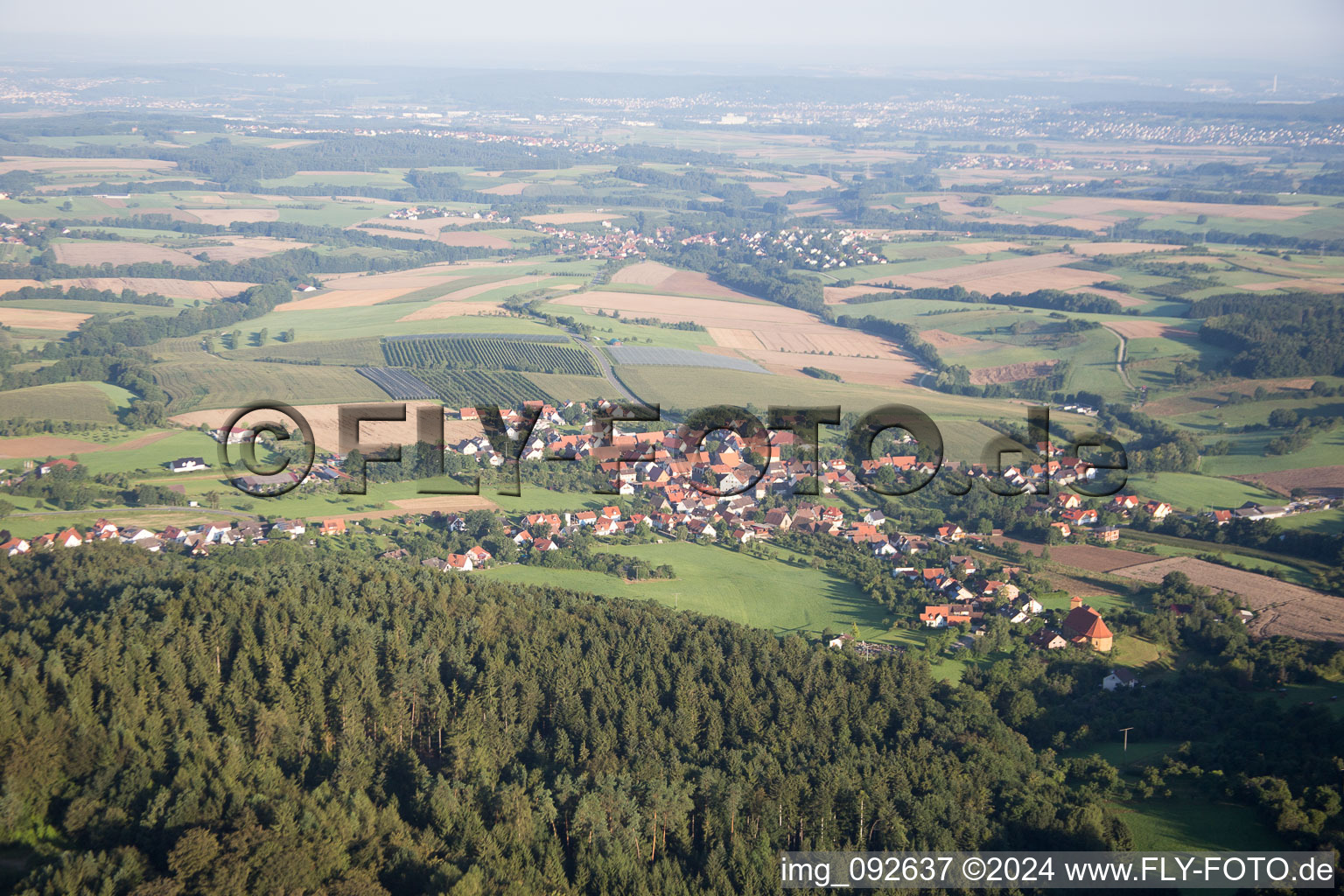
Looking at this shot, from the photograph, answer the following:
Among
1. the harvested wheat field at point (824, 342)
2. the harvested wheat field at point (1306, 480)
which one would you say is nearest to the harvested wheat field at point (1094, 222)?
the harvested wheat field at point (824, 342)

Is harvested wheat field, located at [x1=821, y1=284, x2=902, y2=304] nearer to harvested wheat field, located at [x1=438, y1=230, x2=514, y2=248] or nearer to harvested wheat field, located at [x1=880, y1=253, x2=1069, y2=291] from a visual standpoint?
harvested wheat field, located at [x1=880, y1=253, x2=1069, y2=291]

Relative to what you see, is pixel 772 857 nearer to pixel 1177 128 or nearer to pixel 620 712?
pixel 620 712

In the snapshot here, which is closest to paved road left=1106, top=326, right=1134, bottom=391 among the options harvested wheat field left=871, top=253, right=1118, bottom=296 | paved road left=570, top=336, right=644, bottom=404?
harvested wheat field left=871, top=253, right=1118, bottom=296

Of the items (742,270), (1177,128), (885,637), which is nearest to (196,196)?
(742,270)

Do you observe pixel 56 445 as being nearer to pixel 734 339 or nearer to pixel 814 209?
pixel 734 339

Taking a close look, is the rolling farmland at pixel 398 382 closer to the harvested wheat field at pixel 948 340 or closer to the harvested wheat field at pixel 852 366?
the harvested wheat field at pixel 852 366
